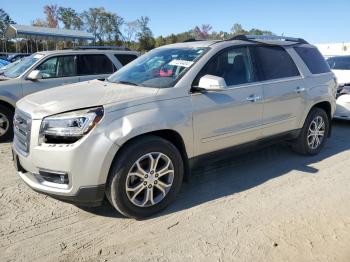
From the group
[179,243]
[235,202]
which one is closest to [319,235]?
[235,202]

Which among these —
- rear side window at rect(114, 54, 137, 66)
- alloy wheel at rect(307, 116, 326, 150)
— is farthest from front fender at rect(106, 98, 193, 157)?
rear side window at rect(114, 54, 137, 66)

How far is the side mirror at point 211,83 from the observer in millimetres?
3797

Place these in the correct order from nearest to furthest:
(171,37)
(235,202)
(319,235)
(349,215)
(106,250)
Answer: (106,250) < (319,235) < (349,215) < (235,202) < (171,37)

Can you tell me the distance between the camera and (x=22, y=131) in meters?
3.59

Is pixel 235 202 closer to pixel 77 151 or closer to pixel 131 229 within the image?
pixel 131 229

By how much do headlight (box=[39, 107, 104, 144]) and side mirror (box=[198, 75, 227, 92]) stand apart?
1157 mm

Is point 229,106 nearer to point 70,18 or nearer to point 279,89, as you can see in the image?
point 279,89

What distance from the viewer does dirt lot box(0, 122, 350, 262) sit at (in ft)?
10.1

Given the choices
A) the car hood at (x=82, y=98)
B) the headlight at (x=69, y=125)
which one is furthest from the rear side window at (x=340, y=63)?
the headlight at (x=69, y=125)

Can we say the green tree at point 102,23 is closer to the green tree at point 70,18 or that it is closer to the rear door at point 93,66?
the green tree at point 70,18

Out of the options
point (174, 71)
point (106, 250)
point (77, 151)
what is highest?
point (174, 71)

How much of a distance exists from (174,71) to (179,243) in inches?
74.3

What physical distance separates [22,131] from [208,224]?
6.79 ft

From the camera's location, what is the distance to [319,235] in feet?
11.0
